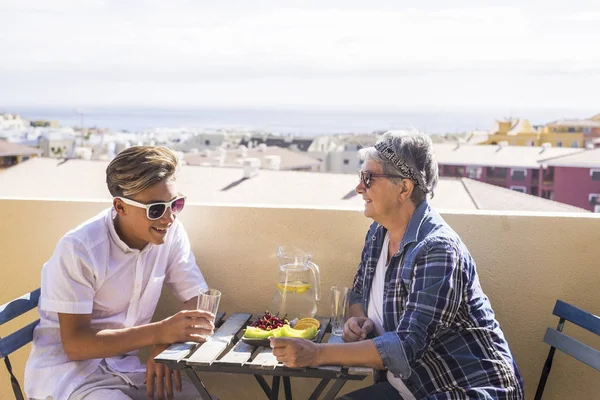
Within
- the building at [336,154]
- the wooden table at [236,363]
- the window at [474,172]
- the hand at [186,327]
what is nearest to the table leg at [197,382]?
the wooden table at [236,363]

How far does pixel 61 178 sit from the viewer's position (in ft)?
106

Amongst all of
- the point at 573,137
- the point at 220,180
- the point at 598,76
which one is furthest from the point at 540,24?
the point at 220,180

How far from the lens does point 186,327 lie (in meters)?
2.12

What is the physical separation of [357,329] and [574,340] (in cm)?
78

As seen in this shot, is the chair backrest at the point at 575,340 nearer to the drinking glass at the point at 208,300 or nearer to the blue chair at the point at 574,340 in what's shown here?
the blue chair at the point at 574,340

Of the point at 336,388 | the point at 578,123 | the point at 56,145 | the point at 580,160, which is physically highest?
the point at 336,388

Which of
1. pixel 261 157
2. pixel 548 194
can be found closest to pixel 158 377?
pixel 261 157

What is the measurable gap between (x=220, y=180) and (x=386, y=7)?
87.3 m

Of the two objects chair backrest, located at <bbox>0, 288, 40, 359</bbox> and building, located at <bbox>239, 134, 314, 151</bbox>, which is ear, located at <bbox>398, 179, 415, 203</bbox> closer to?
chair backrest, located at <bbox>0, 288, 40, 359</bbox>

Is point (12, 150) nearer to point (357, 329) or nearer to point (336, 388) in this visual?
point (357, 329)

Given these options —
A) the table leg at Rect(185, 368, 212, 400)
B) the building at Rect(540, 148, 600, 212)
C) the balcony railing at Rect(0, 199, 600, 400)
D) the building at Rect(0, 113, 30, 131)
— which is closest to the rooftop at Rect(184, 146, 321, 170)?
the building at Rect(540, 148, 600, 212)

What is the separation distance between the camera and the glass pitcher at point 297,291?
2.46 m

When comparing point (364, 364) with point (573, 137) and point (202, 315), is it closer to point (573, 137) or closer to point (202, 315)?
point (202, 315)

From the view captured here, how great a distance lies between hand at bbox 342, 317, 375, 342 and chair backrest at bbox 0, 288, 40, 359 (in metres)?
1.02
